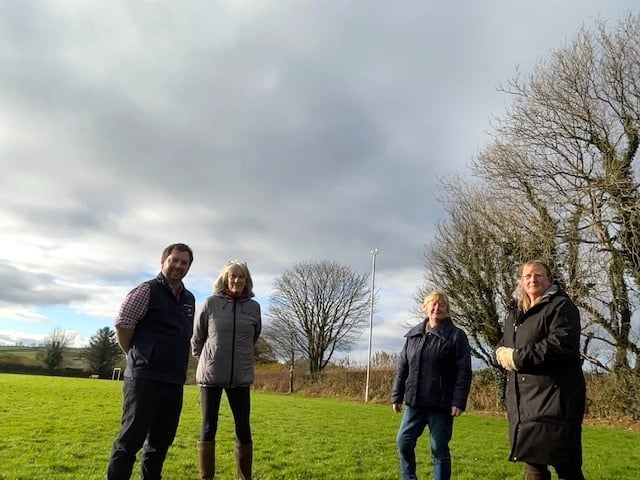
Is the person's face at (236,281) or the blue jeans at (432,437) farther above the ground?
the person's face at (236,281)

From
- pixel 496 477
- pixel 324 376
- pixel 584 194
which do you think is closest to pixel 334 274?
pixel 324 376

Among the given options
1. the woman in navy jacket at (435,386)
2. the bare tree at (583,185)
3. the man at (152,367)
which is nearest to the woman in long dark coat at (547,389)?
the woman in navy jacket at (435,386)

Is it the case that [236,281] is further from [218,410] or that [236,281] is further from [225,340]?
[218,410]

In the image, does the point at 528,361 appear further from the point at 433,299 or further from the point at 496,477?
the point at 496,477

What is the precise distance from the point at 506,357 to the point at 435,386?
1002 mm

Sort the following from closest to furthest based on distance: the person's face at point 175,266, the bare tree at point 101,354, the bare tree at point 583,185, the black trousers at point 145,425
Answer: the black trousers at point 145,425 < the person's face at point 175,266 < the bare tree at point 583,185 < the bare tree at point 101,354

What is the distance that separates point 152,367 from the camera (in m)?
3.74

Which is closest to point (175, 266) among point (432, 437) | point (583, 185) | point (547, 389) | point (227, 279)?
point (227, 279)

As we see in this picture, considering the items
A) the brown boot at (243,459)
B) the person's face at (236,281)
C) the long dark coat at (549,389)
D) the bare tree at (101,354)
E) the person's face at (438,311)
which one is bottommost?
the bare tree at (101,354)

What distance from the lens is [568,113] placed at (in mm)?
18312

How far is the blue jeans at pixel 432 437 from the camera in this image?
4438 millimetres

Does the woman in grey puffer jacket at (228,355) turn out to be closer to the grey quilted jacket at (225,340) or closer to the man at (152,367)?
the grey quilted jacket at (225,340)

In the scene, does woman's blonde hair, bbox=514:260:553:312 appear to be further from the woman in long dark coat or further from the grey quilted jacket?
the grey quilted jacket

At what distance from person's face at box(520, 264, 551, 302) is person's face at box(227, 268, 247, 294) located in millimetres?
2447
